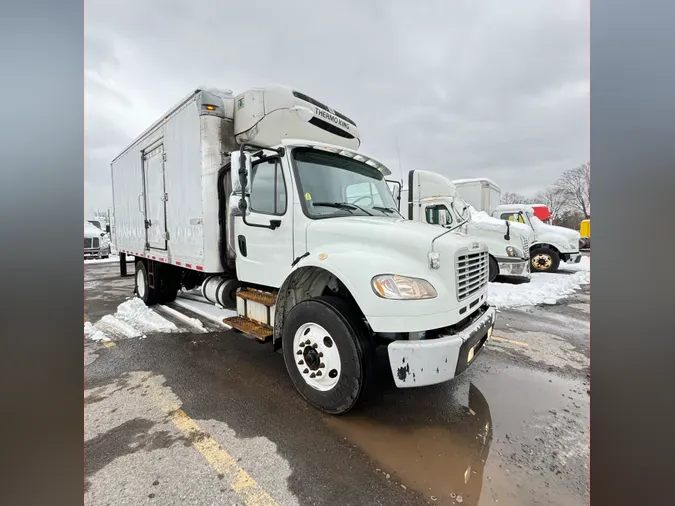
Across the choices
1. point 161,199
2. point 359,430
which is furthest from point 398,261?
point 161,199

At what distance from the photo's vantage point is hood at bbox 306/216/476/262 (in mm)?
2545

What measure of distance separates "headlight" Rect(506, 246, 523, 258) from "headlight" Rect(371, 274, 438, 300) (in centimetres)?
826

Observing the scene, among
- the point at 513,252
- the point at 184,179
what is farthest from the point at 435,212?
the point at 513,252

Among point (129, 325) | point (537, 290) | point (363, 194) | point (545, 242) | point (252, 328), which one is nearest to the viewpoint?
point (252, 328)

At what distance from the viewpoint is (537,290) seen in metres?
8.34

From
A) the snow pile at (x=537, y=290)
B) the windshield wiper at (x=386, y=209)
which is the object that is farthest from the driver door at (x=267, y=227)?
the snow pile at (x=537, y=290)

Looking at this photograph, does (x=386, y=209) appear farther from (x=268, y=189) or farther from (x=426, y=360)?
(x=426, y=360)

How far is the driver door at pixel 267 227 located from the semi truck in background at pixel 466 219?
176 cm

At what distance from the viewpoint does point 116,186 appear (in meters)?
7.64

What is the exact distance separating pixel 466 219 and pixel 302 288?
1829 millimetres

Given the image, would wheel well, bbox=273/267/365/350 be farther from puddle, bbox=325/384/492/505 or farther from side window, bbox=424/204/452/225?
side window, bbox=424/204/452/225

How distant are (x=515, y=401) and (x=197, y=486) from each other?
2.81 metres
